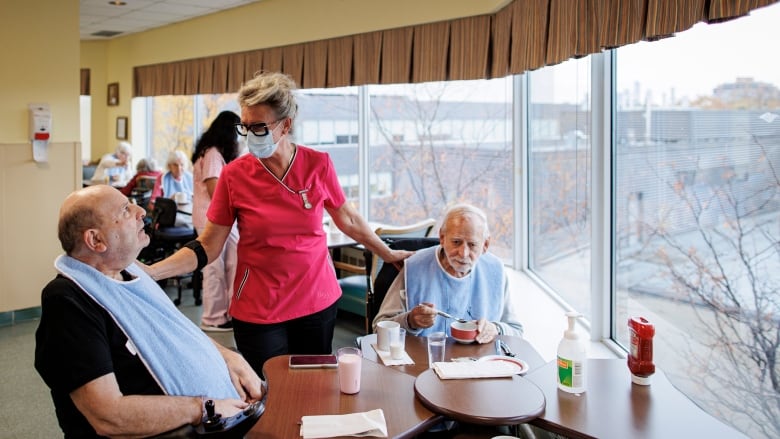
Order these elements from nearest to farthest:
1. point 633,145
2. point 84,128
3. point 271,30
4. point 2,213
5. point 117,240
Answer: point 117,240
point 633,145
point 2,213
point 271,30
point 84,128

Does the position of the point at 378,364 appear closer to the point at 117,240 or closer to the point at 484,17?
the point at 117,240

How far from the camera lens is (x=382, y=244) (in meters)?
2.71

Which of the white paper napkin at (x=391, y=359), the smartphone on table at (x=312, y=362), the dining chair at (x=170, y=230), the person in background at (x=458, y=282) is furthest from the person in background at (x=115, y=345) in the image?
the dining chair at (x=170, y=230)

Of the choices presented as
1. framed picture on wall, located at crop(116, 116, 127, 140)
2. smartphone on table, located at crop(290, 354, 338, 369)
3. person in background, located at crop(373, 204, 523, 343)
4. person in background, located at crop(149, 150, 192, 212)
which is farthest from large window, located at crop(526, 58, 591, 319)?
framed picture on wall, located at crop(116, 116, 127, 140)

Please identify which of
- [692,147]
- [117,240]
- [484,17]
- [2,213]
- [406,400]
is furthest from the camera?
[2,213]

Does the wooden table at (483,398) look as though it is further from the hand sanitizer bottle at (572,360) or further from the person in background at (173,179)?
the person in background at (173,179)

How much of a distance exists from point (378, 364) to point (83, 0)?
638 cm

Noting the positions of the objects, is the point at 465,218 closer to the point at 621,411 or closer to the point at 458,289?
the point at 458,289

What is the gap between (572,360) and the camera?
1890 millimetres

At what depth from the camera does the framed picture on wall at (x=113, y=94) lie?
9.25 m

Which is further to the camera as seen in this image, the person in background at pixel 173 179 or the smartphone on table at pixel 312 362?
the person in background at pixel 173 179

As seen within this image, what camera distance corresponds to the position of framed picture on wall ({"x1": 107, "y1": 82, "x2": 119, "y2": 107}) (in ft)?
30.3

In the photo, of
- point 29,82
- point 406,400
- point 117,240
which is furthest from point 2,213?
point 406,400

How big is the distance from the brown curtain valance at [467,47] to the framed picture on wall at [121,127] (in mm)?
989
